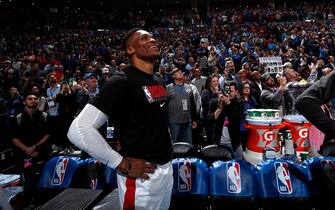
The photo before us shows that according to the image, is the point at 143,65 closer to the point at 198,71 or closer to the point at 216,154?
the point at 216,154

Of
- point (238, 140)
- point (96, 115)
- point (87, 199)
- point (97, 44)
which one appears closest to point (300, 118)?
point (238, 140)

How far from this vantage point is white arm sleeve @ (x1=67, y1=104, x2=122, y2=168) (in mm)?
1776

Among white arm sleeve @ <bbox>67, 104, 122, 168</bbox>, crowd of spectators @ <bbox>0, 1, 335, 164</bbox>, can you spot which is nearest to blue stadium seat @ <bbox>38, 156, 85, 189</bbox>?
crowd of spectators @ <bbox>0, 1, 335, 164</bbox>

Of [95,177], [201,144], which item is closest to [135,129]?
[95,177]

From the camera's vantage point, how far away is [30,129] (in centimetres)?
482

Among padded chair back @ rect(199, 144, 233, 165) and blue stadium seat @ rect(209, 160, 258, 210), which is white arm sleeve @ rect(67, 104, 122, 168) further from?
padded chair back @ rect(199, 144, 233, 165)

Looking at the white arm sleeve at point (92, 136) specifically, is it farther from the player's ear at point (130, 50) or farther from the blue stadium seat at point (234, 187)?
the blue stadium seat at point (234, 187)

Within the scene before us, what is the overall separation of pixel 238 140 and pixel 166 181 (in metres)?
2.99

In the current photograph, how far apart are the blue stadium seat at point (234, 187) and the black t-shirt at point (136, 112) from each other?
139 centimetres

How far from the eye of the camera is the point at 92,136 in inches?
70.0

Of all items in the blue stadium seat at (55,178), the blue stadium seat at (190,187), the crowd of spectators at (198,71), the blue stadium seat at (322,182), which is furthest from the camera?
the crowd of spectators at (198,71)

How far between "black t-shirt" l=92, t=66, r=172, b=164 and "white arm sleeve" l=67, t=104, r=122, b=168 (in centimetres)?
5

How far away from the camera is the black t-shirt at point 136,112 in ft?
6.01

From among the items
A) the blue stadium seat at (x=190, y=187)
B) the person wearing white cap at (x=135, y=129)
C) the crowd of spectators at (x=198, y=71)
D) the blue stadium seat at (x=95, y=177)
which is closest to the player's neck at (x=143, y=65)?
the person wearing white cap at (x=135, y=129)
